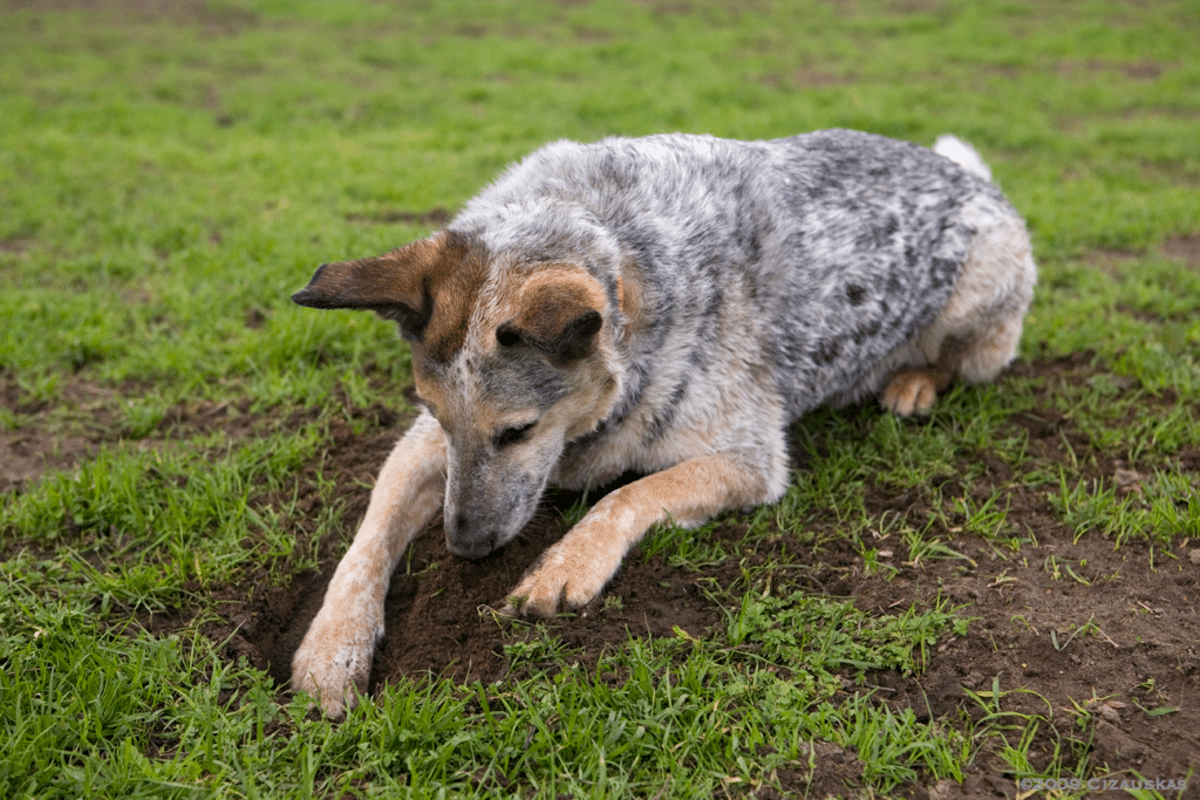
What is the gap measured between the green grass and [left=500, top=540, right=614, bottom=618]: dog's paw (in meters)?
0.18

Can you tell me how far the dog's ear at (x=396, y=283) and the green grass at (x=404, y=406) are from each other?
3.75 feet

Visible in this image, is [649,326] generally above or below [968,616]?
above

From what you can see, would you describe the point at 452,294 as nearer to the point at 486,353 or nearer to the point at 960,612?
the point at 486,353

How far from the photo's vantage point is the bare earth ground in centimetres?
271

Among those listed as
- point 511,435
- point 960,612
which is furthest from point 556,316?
point 960,612

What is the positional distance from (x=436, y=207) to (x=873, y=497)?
4.64 meters

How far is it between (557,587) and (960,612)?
4.90 ft

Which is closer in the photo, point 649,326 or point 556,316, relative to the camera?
point 556,316

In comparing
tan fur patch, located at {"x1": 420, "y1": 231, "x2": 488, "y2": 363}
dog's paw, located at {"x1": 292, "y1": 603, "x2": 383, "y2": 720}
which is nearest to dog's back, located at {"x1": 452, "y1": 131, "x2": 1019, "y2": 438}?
tan fur patch, located at {"x1": 420, "y1": 231, "x2": 488, "y2": 363}

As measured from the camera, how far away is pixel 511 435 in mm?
3275

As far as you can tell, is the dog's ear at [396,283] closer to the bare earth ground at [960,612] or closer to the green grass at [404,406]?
the bare earth ground at [960,612]

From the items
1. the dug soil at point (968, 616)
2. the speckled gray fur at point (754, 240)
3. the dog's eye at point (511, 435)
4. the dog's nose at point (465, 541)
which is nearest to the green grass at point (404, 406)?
the dug soil at point (968, 616)

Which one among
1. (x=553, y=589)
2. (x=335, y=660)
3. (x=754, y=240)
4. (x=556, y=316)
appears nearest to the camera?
(x=556, y=316)

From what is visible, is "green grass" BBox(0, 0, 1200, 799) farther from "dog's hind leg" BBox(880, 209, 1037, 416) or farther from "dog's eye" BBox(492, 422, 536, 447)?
"dog's eye" BBox(492, 422, 536, 447)
